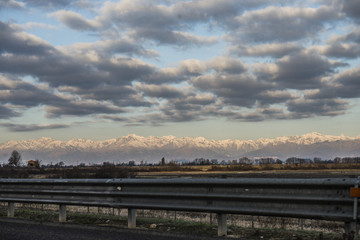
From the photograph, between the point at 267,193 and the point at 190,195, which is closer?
the point at 267,193

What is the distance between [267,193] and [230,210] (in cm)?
72

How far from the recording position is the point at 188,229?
7.85m

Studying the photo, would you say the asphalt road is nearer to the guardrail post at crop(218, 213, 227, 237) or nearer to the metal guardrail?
the guardrail post at crop(218, 213, 227, 237)

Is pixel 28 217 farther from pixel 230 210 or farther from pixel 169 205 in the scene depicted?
pixel 230 210

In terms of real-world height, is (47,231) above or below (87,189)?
below

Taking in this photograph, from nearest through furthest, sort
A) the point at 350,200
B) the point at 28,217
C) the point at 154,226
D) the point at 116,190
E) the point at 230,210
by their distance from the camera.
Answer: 1. the point at 350,200
2. the point at 230,210
3. the point at 154,226
4. the point at 116,190
5. the point at 28,217

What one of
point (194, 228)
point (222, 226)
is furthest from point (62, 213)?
point (222, 226)

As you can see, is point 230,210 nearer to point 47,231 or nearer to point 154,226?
point 154,226

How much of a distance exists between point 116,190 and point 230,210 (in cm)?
277

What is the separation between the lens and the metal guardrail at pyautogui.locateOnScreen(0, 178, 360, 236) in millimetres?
6223

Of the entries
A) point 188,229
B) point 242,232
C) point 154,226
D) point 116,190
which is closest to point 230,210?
point 242,232

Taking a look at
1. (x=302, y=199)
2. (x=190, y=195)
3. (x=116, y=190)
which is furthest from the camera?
(x=116, y=190)

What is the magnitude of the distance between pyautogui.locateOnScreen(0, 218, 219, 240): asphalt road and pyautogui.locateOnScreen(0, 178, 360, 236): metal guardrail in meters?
0.60

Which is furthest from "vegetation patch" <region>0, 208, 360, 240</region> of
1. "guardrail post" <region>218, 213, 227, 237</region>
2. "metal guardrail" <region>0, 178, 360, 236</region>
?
"metal guardrail" <region>0, 178, 360, 236</region>
